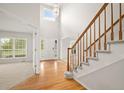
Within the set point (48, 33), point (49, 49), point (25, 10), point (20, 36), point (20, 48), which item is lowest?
point (49, 49)

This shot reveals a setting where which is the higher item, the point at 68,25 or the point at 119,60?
the point at 68,25

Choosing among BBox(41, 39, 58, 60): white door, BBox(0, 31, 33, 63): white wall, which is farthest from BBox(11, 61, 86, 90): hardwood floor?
BBox(41, 39, 58, 60): white door

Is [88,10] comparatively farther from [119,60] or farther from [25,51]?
[25,51]

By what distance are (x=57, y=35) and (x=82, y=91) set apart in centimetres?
764

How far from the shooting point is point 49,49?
9.93 metres

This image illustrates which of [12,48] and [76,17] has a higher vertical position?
[76,17]

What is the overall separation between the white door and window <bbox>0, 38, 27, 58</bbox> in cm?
157

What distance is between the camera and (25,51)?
30.5 ft

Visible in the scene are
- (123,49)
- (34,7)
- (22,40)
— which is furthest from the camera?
(22,40)

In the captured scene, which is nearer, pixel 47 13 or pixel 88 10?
pixel 88 10

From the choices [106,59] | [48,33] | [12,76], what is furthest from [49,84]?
[48,33]

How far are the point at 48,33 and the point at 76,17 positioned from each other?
3.57 m

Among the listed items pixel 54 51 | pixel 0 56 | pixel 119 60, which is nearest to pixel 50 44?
Answer: pixel 54 51

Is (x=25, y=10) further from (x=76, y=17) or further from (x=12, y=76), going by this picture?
(x=76, y=17)
